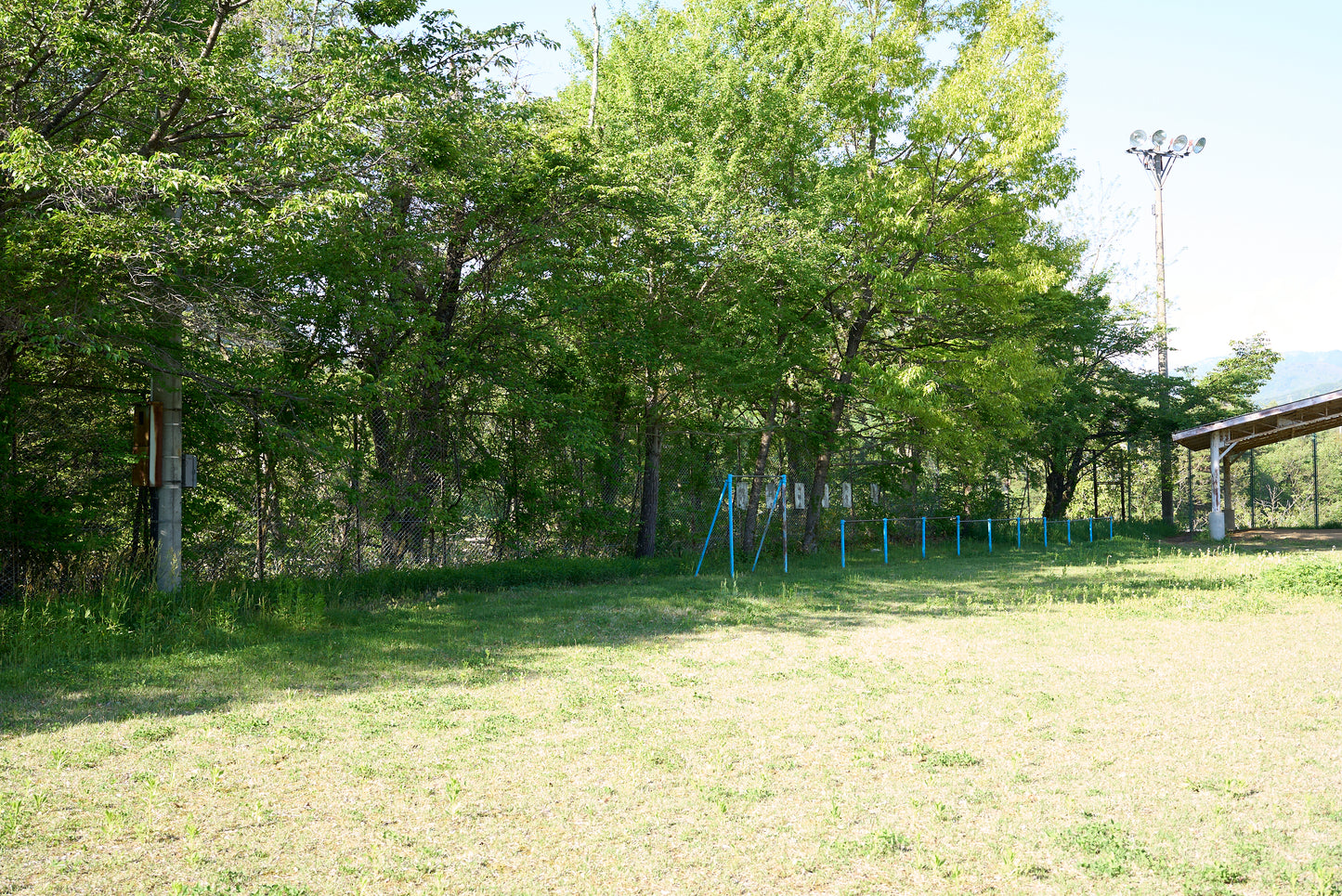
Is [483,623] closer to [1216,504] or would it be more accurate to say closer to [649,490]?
[649,490]

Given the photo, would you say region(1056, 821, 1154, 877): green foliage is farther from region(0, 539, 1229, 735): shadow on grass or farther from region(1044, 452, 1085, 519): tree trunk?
region(1044, 452, 1085, 519): tree trunk

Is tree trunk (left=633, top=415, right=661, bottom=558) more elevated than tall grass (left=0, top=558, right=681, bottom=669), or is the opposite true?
tree trunk (left=633, top=415, right=661, bottom=558)

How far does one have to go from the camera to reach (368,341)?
1320 cm

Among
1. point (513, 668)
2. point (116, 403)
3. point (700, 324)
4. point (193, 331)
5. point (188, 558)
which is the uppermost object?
point (700, 324)

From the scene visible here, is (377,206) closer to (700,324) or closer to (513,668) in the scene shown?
(700,324)

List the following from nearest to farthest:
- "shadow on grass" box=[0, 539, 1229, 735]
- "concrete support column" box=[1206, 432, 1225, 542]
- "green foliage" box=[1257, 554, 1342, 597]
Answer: "shadow on grass" box=[0, 539, 1229, 735], "green foliage" box=[1257, 554, 1342, 597], "concrete support column" box=[1206, 432, 1225, 542]

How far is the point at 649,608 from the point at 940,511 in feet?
55.3

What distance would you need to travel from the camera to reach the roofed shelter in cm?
2461

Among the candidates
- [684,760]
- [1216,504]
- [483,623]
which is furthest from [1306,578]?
[1216,504]

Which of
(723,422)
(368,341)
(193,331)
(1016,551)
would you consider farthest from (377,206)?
(1016,551)

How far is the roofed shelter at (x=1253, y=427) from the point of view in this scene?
80.7 ft

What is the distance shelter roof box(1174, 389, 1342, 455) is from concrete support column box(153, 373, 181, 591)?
24.1 meters

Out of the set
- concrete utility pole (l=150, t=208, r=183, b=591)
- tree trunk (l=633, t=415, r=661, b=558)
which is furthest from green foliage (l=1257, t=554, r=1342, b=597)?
concrete utility pole (l=150, t=208, r=183, b=591)

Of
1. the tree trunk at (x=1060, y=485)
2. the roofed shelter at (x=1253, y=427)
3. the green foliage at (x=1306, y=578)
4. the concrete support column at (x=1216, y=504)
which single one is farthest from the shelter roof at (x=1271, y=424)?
the green foliage at (x=1306, y=578)
